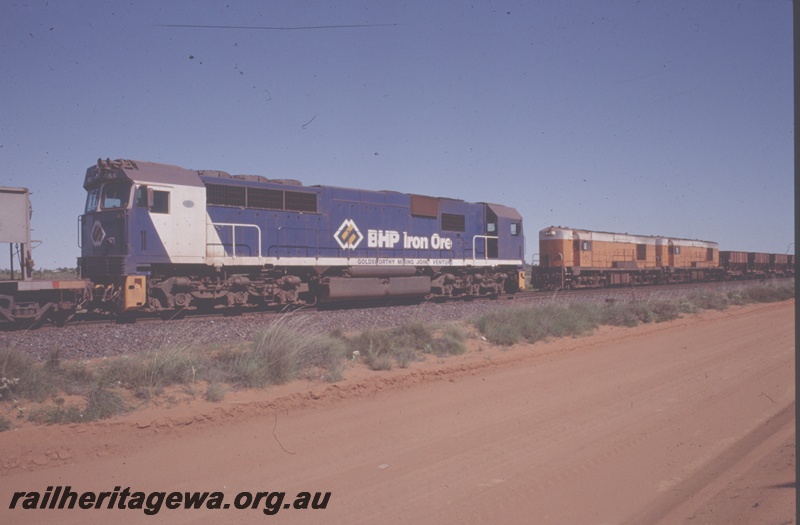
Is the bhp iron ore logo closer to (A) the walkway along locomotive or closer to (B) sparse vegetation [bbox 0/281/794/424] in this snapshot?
(A) the walkway along locomotive

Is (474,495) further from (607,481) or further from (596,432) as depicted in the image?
(596,432)

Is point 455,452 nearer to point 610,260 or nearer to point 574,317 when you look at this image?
point 574,317

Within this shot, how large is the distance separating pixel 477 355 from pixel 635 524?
772cm

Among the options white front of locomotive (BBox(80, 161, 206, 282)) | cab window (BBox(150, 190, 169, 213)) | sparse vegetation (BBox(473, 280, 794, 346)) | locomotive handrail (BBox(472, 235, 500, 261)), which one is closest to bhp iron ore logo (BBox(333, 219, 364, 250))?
white front of locomotive (BBox(80, 161, 206, 282))

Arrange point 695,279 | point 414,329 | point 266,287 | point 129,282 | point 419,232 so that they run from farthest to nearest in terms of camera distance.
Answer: point 695,279
point 419,232
point 266,287
point 129,282
point 414,329

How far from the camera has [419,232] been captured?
23.3 meters

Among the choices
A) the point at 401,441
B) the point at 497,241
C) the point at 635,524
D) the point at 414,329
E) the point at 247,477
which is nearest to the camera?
the point at 635,524

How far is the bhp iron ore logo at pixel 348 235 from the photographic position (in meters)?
20.4

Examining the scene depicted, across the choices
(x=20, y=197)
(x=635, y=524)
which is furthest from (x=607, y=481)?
(x=20, y=197)

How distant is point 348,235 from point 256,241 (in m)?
3.76

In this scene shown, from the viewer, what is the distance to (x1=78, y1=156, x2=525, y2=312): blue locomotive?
15625 millimetres

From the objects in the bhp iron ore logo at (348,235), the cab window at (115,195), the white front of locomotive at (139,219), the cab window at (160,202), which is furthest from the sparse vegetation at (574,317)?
the cab window at (115,195)

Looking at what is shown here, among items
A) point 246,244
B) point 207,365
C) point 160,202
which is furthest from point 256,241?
point 207,365

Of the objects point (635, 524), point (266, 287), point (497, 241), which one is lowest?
point (635, 524)
